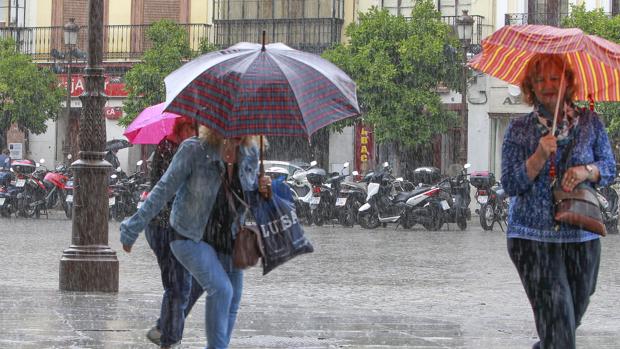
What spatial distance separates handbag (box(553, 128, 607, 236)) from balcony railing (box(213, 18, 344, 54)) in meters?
33.9

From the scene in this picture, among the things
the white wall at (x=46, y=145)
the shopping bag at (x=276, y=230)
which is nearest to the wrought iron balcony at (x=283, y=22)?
the white wall at (x=46, y=145)

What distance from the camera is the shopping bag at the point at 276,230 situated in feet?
23.4

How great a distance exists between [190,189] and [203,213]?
143mm

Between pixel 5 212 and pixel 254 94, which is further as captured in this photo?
pixel 5 212

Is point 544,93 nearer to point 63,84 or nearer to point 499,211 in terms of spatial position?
point 499,211

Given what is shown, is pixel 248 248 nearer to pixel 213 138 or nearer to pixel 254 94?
pixel 213 138

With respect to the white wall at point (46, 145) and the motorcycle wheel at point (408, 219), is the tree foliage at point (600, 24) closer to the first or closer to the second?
the motorcycle wheel at point (408, 219)

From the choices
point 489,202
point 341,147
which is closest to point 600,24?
point 489,202

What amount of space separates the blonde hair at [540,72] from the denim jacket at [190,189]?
1635 mm

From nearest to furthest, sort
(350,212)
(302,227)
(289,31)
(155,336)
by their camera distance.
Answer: (155,336), (302,227), (350,212), (289,31)

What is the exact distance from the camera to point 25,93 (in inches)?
1532

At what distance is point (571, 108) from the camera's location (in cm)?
646

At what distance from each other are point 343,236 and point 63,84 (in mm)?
21784

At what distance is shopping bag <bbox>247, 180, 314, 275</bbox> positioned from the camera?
7121mm
